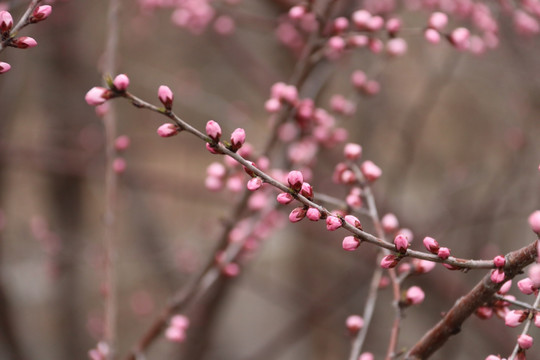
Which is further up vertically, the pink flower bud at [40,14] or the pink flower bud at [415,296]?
the pink flower bud at [40,14]

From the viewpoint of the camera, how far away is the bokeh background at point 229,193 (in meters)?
1.95

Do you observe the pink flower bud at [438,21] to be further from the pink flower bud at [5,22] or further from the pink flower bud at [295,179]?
the pink flower bud at [5,22]

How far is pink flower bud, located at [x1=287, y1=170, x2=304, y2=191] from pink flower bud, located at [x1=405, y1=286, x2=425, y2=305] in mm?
286

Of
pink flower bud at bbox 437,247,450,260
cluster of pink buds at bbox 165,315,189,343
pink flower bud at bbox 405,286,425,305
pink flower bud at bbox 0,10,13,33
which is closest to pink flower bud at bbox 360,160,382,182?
pink flower bud at bbox 405,286,425,305

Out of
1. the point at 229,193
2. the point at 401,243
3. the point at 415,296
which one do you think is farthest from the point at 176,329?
the point at 229,193

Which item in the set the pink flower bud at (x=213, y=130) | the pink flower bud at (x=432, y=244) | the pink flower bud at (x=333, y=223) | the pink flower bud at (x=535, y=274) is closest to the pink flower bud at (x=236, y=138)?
the pink flower bud at (x=213, y=130)

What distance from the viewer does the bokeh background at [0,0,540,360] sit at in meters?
1.95

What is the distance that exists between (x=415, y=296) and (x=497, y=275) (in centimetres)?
20

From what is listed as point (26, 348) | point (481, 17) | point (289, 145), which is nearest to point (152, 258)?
point (26, 348)

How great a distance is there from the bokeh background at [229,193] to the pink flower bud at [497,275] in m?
0.64

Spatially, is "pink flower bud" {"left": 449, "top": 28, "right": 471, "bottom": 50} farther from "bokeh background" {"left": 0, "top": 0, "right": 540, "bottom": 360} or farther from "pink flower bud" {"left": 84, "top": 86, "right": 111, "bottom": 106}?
"pink flower bud" {"left": 84, "top": 86, "right": 111, "bottom": 106}

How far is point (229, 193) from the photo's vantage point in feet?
5.38

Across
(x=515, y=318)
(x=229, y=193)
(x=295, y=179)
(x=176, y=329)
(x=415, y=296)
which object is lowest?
(x=229, y=193)

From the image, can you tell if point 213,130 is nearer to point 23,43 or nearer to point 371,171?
point 23,43
